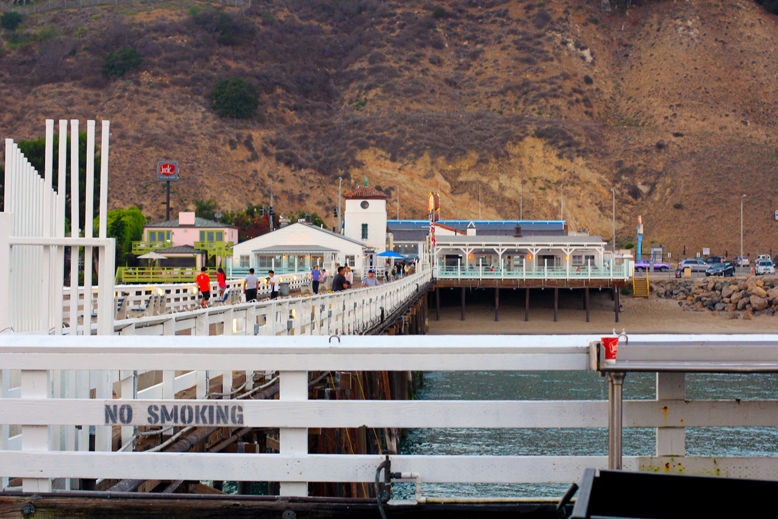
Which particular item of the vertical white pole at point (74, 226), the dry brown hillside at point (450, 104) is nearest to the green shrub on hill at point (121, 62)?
the dry brown hillside at point (450, 104)

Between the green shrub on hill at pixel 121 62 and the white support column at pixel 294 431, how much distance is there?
4824 inches

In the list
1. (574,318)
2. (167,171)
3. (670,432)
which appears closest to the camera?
(670,432)

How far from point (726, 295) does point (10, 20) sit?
128m

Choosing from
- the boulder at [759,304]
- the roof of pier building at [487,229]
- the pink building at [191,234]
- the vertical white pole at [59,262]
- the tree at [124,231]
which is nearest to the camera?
the vertical white pole at [59,262]

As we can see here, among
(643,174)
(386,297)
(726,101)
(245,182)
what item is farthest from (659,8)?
(386,297)

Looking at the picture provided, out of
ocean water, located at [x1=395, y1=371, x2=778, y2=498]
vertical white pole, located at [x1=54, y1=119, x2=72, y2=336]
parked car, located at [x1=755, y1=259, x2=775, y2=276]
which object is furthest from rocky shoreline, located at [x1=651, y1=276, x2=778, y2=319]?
vertical white pole, located at [x1=54, y1=119, x2=72, y2=336]

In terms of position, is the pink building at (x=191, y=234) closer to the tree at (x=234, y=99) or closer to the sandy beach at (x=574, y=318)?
the sandy beach at (x=574, y=318)

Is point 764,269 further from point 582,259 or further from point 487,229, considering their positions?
point 487,229

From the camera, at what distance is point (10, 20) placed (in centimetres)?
13075

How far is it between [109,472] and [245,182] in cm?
9770

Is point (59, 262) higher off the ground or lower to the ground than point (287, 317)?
higher

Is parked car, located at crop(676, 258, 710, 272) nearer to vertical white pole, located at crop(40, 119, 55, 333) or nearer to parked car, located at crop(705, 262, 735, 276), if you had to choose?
parked car, located at crop(705, 262, 735, 276)

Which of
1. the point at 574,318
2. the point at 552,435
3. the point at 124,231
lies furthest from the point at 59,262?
the point at 124,231

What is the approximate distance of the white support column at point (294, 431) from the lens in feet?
13.1
